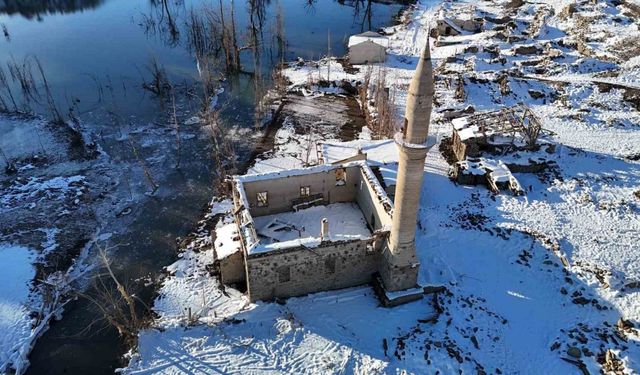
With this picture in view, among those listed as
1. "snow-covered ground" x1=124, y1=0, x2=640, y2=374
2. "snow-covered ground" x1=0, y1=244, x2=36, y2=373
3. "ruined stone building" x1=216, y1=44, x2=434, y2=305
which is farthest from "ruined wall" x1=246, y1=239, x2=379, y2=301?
"snow-covered ground" x1=0, y1=244, x2=36, y2=373

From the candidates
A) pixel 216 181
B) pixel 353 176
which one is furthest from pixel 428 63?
pixel 216 181

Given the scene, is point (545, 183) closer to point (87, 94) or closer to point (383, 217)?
point (383, 217)

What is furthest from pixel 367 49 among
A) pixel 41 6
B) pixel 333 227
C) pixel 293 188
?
pixel 41 6

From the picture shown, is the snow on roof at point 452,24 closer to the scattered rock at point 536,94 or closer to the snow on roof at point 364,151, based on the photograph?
the scattered rock at point 536,94

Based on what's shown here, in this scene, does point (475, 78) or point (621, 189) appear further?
point (475, 78)

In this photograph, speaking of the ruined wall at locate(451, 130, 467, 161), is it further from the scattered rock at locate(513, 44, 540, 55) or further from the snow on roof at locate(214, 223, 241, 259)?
the scattered rock at locate(513, 44, 540, 55)

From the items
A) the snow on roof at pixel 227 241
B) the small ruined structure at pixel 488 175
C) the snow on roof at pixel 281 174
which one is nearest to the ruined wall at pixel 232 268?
the snow on roof at pixel 227 241
